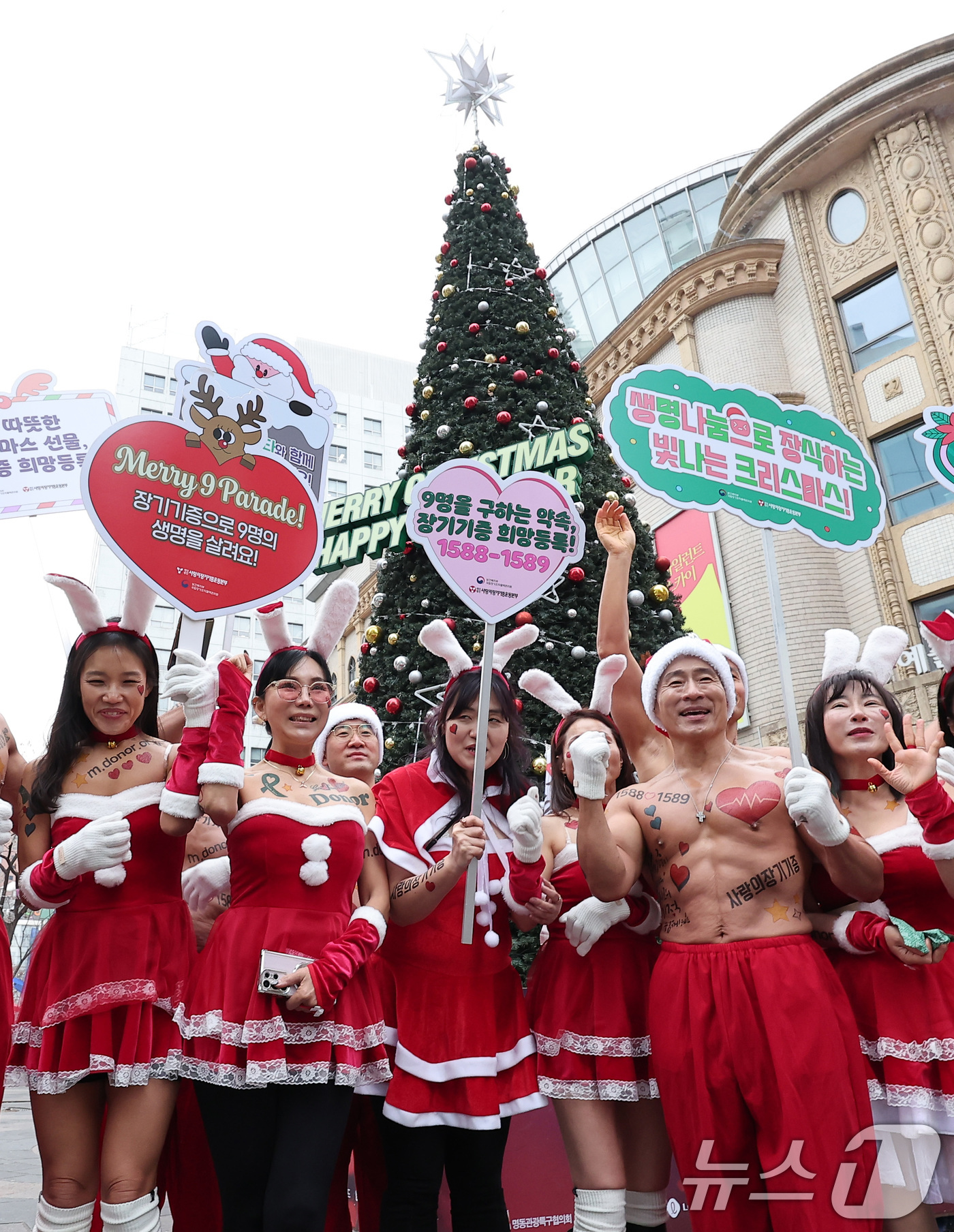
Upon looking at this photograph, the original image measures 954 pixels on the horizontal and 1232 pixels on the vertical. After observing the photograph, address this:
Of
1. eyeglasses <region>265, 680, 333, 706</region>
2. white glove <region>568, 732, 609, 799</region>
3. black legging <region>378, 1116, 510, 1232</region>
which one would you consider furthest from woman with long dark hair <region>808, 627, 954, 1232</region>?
eyeglasses <region>265, 680, 333, 706</region>

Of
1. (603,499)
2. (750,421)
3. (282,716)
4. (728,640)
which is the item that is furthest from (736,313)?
(282,716)

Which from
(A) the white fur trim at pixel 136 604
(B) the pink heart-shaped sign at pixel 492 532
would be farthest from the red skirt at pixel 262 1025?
(B) the pink heart-shaped sign at pixel 492 532

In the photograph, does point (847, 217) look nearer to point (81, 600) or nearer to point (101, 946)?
point (81, 600)

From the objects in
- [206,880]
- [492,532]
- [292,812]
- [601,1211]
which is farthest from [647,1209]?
[492,532]

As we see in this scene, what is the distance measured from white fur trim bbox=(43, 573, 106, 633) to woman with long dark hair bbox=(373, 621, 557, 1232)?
43.8 inches

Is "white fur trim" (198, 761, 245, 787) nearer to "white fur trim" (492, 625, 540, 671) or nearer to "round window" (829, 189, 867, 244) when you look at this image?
"white fur trim" (492, 625, 540, 671)

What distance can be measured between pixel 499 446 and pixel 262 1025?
4.38 metres

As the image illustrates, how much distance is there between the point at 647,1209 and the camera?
2.77 metres

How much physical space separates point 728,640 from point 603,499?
8.44 metres

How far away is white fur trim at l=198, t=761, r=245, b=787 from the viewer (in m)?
2.69

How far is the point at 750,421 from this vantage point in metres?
3.63

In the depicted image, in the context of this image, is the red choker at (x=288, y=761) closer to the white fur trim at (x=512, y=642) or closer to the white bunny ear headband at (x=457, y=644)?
the white bunny ear headband at (x=457, y=644)

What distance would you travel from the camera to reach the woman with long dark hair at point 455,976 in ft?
8.68

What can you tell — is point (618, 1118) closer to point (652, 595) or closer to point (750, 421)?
point (750, 421)
